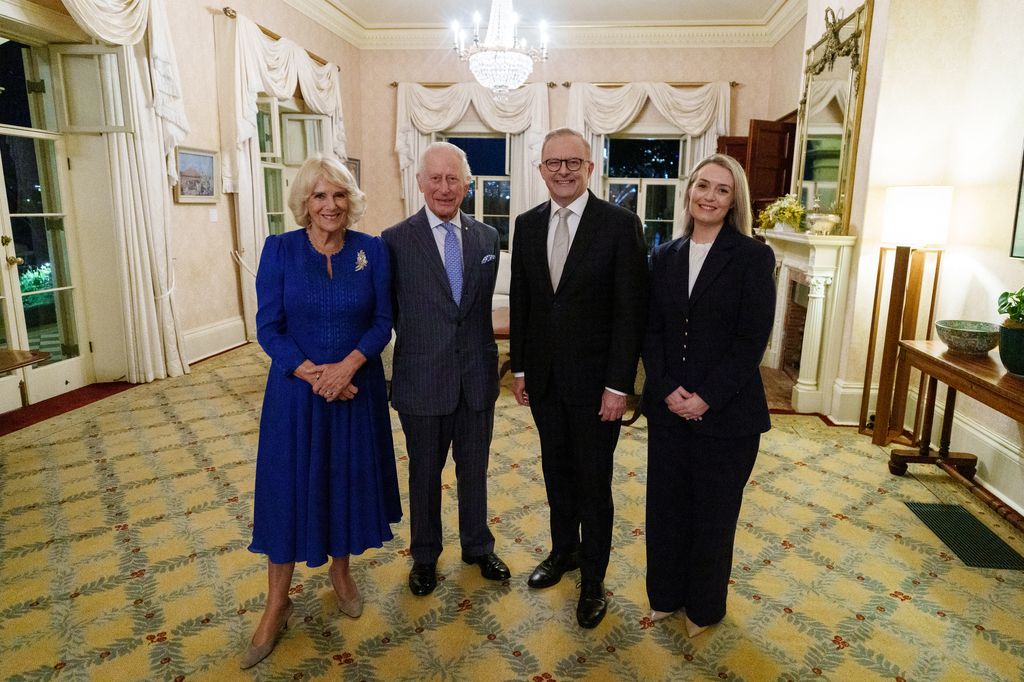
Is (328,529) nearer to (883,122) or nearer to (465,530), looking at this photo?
(465,530)

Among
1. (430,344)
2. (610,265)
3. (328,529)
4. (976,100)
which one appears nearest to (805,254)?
(976,100)

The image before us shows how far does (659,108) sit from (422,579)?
295 inches

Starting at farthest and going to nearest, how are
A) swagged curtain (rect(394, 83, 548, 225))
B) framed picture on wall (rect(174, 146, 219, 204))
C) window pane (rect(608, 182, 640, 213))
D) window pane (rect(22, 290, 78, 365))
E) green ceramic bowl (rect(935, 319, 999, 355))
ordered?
window pane (rect(608, 182, 640, 213))
swagged curtain (rect(394, 83, 548, 225))
framed picture on wall (rect(174, 146, 219, 204))
window pane (rect(22, 290, 78, 365))
green ceramic bowl (rect(935, 319, 999, 355))

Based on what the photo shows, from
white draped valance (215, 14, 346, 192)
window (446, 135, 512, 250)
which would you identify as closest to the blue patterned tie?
white draped valance (215, 14, 346, 192)

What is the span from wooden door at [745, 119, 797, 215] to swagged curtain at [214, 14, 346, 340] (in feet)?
16.2

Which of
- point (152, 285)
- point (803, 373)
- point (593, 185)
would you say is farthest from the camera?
point (593, 185)

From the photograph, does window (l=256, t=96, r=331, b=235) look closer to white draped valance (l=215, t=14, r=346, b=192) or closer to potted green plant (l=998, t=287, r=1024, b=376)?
white draped valance (l=215, t=14, r=346, b=192)

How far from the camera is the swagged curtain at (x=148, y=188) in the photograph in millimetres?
4820

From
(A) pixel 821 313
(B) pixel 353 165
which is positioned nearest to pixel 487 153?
(B) pixel 353 165

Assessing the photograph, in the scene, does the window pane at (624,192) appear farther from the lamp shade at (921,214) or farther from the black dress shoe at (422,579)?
the black dress shoe at (422,579)

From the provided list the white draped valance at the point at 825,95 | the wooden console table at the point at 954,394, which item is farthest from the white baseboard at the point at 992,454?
the white draped valance at the point at 825,95

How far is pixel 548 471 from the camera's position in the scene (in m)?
2.25

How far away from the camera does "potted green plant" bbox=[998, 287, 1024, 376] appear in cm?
281

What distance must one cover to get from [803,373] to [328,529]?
3.78 m
